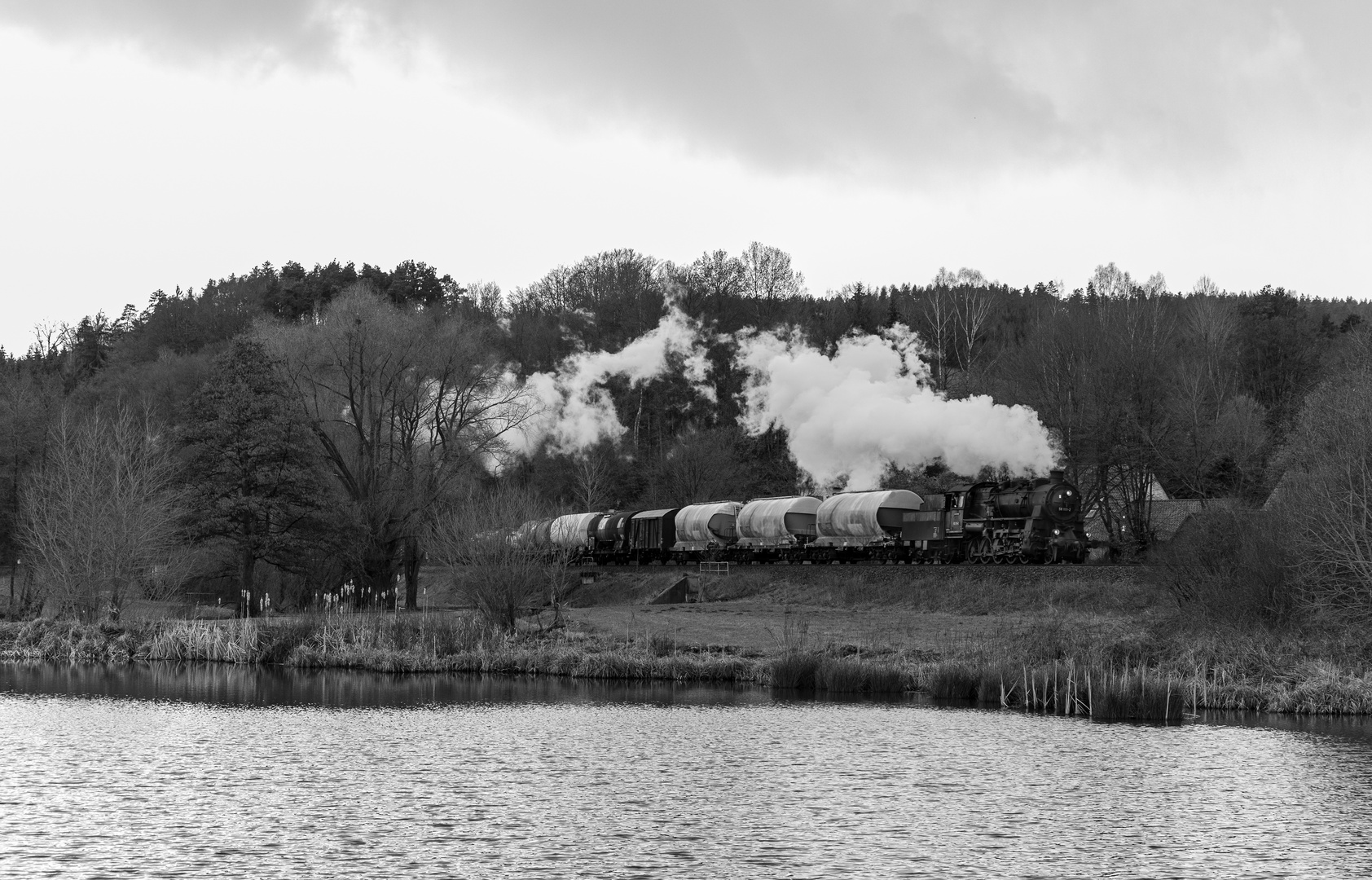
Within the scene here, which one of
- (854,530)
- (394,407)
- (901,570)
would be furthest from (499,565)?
(394,407)

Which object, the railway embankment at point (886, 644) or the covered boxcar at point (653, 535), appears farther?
the covered boxcar at point (653, 535)

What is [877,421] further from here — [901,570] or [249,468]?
[249,468]

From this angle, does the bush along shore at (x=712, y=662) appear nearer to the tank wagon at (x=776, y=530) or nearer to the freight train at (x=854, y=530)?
the freight train at (x=854, y=530)

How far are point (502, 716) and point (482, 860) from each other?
48.0ft

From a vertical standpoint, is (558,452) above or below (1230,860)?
above

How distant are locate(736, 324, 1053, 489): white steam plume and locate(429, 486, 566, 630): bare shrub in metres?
15.7

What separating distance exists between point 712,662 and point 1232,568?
1542 cm

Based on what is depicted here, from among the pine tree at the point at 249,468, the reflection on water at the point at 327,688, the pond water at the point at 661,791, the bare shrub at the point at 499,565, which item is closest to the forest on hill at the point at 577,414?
the pine tree at the point at 249,468

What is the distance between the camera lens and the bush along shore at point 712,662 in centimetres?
3344

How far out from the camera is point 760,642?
44375 millimetres

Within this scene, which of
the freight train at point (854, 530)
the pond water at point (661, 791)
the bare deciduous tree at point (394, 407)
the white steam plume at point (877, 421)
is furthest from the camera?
the bare deciduous tree at point (394, 407)

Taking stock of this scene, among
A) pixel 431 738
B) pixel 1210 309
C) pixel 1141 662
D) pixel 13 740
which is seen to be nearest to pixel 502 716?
pixel 431 738

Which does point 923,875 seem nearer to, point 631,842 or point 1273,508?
point 631,842

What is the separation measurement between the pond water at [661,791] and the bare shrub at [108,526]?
1584cm
